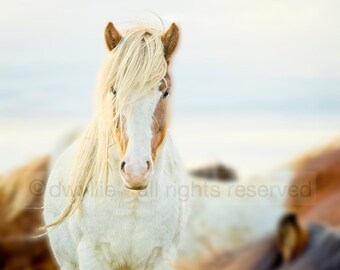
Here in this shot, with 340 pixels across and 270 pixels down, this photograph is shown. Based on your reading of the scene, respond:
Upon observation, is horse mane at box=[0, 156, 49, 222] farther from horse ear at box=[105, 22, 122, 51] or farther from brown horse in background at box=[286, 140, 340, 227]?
horse ear at box=[105, 22, 122, 51]

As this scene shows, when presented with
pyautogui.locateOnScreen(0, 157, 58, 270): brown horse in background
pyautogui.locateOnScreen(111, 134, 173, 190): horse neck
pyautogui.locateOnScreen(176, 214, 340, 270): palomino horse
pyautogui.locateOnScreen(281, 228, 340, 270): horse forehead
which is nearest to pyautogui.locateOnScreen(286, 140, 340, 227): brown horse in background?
pyautogui.locateOnScreen(176, 214, 340, 270): palomino horse

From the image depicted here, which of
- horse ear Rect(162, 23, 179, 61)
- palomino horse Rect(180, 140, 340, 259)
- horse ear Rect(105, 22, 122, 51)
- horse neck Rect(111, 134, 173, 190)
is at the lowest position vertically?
palomino horse Rect(180, 140, 340, 259)

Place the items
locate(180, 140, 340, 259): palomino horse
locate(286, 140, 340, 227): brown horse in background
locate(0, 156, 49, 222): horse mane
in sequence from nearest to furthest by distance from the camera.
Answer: locate(0, 156, 49, 222): horse mane, locate(180, 140, 340, 259): palomino horse, locate(286, 140, 340, 227): brown horse in background

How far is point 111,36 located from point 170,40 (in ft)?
0.76

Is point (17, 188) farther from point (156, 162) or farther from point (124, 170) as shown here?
point (124, 170)

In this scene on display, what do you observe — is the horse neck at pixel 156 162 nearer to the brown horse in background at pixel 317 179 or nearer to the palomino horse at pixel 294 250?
the palomino horse at pixel 294 250

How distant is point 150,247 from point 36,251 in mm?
4484

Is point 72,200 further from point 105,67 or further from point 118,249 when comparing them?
point 105,67

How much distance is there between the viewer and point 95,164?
2939 millimetres

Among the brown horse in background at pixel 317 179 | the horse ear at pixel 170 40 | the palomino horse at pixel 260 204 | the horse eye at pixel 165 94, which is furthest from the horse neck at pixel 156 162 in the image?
the brown horse in background at pixel 317 179

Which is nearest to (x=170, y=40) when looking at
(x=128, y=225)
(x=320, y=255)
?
(x=128, y=225)

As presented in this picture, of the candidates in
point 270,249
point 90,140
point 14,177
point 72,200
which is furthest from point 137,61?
point 14,177

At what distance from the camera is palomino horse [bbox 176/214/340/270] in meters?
5.57

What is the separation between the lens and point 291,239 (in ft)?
18.5
